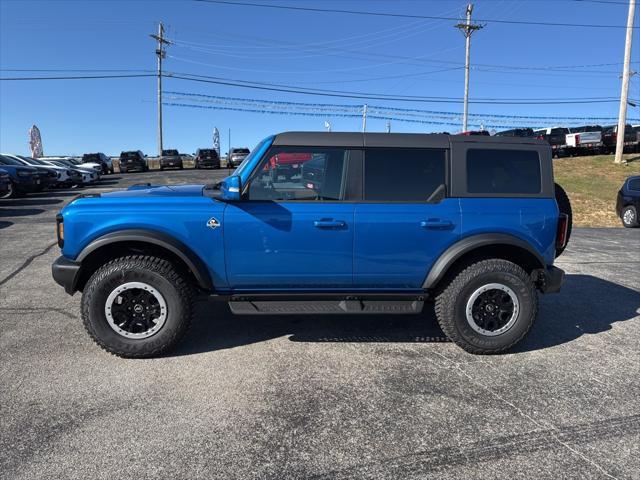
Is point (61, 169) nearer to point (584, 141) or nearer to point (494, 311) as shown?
point (494, 311)

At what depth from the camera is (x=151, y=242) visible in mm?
3627

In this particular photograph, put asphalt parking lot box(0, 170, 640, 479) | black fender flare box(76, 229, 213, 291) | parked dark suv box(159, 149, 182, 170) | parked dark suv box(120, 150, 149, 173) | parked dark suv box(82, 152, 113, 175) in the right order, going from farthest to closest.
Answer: parked dark suv box(159, 149, 182, 170), parked dark suv box(120, 150, 149, 173), parked dark suv box(82, 152, 113, 175), black fender flare box(76, 229, 213, 291), asphalt parking lot box(0, 170, 640, 479)

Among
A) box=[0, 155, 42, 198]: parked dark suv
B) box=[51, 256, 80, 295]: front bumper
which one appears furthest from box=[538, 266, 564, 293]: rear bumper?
box=[0, 155, 42, 198]: parked dark suv

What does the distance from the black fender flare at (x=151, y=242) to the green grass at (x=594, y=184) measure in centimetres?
1391

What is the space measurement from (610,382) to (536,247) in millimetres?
1190

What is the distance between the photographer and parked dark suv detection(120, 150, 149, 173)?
34.0 meters

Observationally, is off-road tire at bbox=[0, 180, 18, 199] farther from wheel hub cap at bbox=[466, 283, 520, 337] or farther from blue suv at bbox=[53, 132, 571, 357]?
wheel hub cap at bbox=[466, 283, 520, 337]

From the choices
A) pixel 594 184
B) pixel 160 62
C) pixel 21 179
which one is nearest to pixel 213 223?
pixel 21 179

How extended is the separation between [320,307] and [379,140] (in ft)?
5.05

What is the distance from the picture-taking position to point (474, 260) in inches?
158

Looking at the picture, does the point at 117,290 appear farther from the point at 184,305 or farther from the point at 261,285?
the point at 261,285

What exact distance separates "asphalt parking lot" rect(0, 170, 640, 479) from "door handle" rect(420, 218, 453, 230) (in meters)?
1.12

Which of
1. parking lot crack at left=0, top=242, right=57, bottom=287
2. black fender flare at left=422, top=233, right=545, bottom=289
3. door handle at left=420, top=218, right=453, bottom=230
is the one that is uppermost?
door handle at left=420, top=218, right=453, bottom=230

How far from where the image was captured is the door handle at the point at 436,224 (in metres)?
3.77
